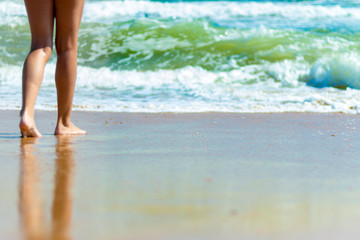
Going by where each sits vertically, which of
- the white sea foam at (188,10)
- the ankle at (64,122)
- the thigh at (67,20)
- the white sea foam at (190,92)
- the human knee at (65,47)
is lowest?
the white sea foam at (190,92)

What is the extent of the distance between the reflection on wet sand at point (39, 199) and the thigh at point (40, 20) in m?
0.84

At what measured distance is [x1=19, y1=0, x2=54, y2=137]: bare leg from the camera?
123 inches

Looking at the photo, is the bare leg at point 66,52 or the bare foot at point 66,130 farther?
the bare foot at point 66,130

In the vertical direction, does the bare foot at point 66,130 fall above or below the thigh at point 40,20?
below

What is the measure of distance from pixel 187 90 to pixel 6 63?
14.4ft

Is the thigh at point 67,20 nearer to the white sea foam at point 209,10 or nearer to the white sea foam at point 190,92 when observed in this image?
the white sea foam at point 190,92

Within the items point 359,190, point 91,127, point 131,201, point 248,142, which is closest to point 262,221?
point 131,201

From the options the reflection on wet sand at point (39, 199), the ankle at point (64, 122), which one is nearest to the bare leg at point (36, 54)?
the ankle at point (64, 122)

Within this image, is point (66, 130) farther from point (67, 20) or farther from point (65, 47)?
point (67, 20)

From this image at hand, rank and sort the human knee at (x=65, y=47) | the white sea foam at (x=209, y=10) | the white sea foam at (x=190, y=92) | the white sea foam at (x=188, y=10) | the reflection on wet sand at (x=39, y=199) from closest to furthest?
the reflection on wet sand at (x=39, y=199) → the human knee at (x=65, y=47) → the white sea foam at (x=190, y=92) → the white sea foam at (x=188, y=10) → the white sea foam at (x=209, y=10)

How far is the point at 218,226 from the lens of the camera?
1.39 meters

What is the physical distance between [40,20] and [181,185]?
1.74 metres

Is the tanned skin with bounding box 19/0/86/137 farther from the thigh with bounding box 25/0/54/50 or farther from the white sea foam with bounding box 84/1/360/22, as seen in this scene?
the white sea foam with bounding box 84/1/360/22

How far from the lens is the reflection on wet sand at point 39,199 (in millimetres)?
1321
